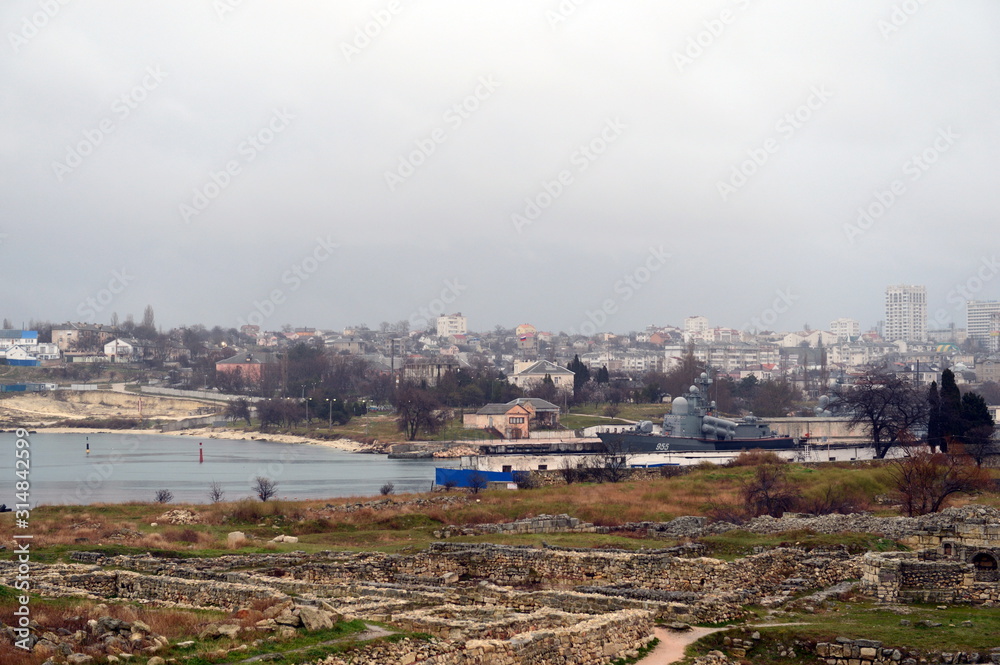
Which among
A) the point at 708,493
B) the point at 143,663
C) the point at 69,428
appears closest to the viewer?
the point at 143,663

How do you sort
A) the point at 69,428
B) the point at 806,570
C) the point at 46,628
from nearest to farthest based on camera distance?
1. the point at 46,628
2. the point at 806,570
3. the point at 69,428

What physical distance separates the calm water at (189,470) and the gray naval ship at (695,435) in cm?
1311

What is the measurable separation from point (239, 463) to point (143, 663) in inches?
2501

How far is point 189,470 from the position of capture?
6488 cm

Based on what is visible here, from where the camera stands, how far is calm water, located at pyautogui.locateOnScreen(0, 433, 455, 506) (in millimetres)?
49125

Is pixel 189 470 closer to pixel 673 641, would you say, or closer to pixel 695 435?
pixel 695 435

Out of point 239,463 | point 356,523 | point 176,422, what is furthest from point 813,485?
point 176,422

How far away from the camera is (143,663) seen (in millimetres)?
9086

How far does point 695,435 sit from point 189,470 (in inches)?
1307

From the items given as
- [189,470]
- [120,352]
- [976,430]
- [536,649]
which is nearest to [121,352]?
[120,352]

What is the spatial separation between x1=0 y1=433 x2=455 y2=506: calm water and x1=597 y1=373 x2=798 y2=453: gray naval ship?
13108 mm

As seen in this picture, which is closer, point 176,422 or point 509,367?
point 176,422

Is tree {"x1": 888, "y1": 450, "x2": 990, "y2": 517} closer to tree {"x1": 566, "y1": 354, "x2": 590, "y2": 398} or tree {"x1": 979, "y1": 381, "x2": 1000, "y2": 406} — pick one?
tree {"x1": 566, "y1": 354, "x2": 590, "y2": 398}

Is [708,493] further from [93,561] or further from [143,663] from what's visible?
→ [143,663]
